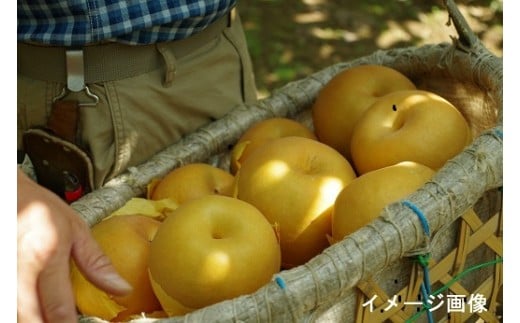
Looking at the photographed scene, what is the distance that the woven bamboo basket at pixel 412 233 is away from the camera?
117 cm

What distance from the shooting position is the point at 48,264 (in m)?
0.99

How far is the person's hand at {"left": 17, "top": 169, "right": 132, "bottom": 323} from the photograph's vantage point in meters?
0.99

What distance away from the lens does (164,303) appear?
1.24m

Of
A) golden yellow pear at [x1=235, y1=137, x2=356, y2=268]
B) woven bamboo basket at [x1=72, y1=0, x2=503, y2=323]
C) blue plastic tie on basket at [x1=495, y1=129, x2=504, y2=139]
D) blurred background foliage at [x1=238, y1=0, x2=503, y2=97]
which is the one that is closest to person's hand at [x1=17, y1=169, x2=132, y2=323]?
woven bamboo basket at [x1=72, y1=0, x2=503, y2=323]

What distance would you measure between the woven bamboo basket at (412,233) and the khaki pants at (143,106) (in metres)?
0.04

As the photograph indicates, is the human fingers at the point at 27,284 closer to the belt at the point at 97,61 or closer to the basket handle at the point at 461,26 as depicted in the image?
the belt at the point at 97,61

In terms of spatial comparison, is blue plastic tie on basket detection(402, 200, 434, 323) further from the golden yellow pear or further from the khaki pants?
the khaki pants

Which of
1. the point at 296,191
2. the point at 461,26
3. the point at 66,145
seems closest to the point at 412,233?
the point at 296,191

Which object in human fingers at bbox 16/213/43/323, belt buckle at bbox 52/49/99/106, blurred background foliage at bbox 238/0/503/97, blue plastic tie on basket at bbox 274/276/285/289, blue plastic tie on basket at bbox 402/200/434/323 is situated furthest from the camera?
blurred background foliage at bbox 238/0/503/97

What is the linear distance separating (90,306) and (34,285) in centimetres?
30

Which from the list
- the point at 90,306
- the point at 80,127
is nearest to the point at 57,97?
the point at 80,127

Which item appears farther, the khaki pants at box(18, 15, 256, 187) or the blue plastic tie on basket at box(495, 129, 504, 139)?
the khaki pants at box(18, 15, 256, 187)

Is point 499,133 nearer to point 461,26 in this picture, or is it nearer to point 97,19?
point 461,26

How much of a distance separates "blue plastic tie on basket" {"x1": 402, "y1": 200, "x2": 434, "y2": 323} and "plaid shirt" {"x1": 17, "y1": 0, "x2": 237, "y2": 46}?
59 cm
